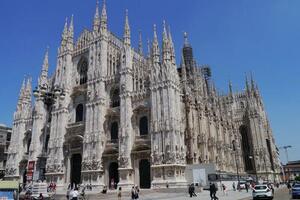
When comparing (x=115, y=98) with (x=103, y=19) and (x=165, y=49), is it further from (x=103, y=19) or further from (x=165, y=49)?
(x=103, y=19)

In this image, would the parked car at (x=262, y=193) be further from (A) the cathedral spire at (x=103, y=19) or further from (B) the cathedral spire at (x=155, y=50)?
(A) the cathedral spire at (x=103, y=19)

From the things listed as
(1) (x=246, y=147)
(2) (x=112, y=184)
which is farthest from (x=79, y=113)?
(1) (x=246, y=147)

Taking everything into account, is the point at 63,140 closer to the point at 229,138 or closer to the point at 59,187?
the point at 59,187

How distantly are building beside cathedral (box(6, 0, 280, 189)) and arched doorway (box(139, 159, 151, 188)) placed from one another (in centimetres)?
12

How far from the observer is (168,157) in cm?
3288

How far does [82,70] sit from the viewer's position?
48.2 metres

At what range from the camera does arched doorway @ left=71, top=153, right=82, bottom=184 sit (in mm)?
41688

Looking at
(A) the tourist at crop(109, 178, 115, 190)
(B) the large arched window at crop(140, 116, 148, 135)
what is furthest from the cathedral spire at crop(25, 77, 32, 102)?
(B) the large arched window at crop(140, 116, 148, 135)

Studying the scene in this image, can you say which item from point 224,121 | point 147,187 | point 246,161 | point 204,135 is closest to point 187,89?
point 204,135

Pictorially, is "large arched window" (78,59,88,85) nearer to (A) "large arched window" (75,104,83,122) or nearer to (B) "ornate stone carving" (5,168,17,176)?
(A) "large arched window" (75,104,83,122)

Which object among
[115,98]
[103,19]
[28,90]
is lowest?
[115,98]

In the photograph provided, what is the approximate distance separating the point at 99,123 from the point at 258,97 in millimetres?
43719

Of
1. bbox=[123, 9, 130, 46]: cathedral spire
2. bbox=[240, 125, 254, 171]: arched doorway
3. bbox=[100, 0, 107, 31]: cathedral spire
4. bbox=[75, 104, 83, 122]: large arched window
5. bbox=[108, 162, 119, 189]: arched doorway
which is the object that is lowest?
bbox=[108, 162, 119, 189]: arched doorway

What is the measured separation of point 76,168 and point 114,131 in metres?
8.44
